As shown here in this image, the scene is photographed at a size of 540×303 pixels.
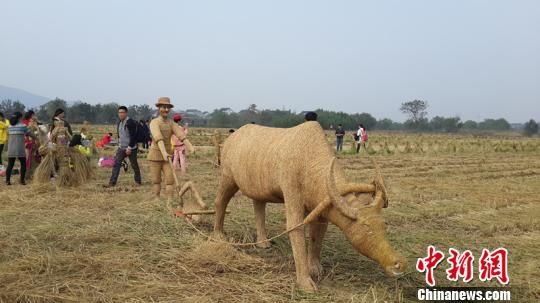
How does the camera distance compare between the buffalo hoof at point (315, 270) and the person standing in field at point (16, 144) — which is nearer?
the buffalo hoof at point (315, 270)

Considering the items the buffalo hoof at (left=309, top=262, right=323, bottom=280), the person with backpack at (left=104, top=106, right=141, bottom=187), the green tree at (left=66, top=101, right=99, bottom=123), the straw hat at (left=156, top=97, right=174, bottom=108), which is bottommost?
the buffalo hoof at (left=309, top=262, right=323, bottom=280)

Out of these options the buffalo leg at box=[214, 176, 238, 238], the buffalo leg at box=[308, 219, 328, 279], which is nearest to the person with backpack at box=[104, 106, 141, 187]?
the buffalo leg at box=[214, 176, 238, 238]

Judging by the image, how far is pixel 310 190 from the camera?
4.26 metres

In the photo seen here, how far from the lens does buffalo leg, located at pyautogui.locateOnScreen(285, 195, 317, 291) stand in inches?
167

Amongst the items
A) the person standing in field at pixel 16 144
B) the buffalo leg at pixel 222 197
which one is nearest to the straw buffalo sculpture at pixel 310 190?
the buffalo leg at pixel 222 197

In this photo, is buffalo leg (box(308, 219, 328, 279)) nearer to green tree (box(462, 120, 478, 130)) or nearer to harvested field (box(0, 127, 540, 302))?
harvested field (box(0, 127, 540, 302))

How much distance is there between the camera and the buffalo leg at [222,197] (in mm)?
5637

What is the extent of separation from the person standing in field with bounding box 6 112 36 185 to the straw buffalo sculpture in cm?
682

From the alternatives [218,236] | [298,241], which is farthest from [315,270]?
[218,236]

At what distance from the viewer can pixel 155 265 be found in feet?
15.6

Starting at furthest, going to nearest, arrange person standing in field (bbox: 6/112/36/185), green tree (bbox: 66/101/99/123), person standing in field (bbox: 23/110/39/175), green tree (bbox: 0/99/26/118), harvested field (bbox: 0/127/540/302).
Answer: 1. green tree (bbox: 66/101/99/123)
2. green tree (bbox: 0/99/26/118)
3. person standing in field (bbox: 23/110/39/175)
4. person standing in field (bbox: 6/112/36/185)
5. harvested field (bbox: 0/127/540/302)

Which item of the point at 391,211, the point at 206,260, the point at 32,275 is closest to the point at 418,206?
the point at 391,211

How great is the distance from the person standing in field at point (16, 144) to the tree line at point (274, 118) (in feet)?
136

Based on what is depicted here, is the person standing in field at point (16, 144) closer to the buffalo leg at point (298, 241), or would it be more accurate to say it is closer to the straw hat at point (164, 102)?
the straw hat at point (164, 102)
